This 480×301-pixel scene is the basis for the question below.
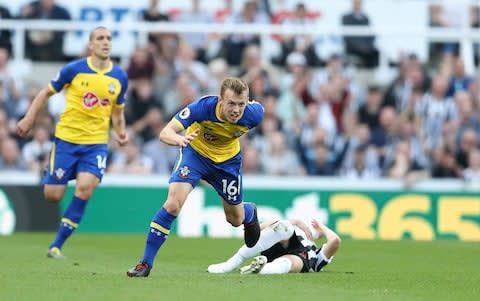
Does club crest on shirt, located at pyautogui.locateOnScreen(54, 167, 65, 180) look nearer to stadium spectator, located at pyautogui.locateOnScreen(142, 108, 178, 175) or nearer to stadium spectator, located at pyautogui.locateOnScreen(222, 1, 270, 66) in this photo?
stadium spectator, located at pyautogui.locateOnScreen(142, 108, 178, 175)

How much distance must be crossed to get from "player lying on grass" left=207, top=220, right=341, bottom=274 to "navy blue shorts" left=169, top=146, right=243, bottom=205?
49 cm

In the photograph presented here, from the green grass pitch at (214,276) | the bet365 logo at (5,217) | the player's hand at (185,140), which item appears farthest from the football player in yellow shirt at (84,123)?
the bet365 logo at (5,217)

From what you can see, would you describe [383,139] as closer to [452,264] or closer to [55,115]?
[55,115]

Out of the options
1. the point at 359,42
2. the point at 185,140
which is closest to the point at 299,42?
the point at 359,42

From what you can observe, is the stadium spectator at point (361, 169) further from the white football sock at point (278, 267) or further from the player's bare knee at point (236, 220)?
the white football sock at point (278, 267)

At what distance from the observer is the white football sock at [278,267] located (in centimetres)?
1150

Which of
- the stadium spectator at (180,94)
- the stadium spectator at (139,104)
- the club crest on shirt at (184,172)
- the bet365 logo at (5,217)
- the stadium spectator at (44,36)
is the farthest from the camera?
the stadium spectator at (44,36)

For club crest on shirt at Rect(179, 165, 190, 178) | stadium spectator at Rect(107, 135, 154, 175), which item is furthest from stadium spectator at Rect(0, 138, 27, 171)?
club crest on shirt at Rect(179, 165, 190, 178)

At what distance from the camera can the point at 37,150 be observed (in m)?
20.5

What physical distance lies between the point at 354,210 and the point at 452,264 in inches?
266

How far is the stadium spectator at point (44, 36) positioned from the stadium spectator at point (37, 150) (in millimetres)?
2386

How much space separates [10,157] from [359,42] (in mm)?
7274

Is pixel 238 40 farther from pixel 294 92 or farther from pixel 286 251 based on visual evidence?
pixel 286 251

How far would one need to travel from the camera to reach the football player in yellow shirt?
14281 mm
